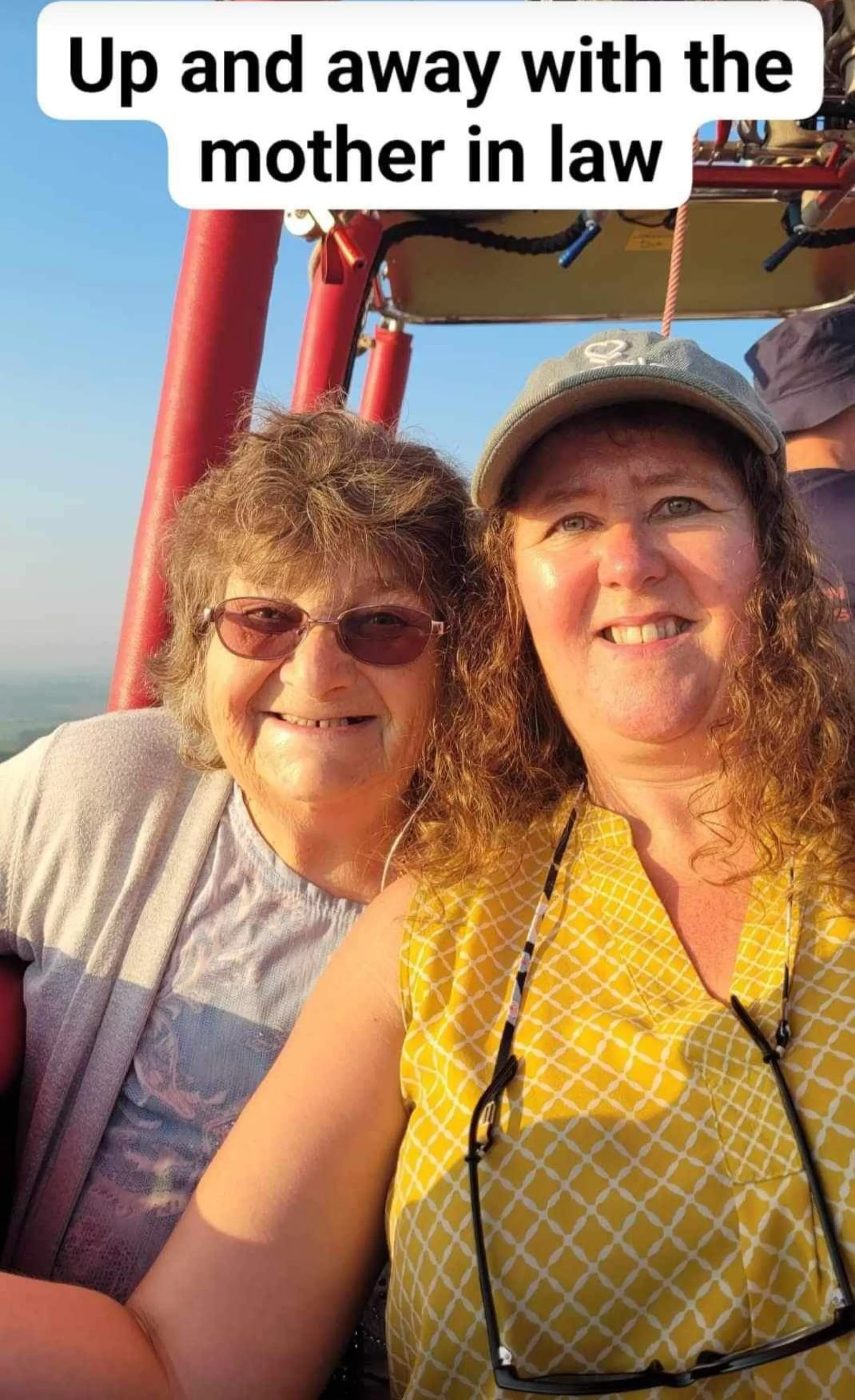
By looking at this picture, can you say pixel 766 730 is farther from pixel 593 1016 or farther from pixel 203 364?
pixel 203 364

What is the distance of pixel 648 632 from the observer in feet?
4.57

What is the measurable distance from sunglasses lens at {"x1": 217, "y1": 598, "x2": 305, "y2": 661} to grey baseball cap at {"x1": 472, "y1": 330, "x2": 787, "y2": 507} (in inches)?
16.1

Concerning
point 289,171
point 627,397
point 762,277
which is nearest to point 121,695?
point 289,171

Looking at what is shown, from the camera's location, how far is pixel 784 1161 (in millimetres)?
1079

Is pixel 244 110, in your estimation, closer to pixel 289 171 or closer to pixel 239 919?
pixel 289 171

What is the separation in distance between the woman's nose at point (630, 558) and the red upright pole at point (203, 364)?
155cm

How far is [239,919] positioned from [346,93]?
66.3 inches

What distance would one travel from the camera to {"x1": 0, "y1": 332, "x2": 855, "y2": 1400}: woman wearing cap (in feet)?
3.58

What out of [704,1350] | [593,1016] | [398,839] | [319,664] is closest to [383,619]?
[319,664]

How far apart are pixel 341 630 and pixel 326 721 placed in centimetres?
14

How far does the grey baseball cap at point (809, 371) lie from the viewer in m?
2.74

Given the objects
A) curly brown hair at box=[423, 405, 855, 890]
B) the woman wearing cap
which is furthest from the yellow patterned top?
curly brown hair at box=[423, 405, 855, 890]

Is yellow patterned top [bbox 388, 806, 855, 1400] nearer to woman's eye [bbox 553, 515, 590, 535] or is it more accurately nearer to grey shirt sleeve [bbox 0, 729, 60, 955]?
woman's eye [bbox 553, 515, 590, 535]

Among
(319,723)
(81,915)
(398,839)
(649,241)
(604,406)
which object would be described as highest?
(649,241)
